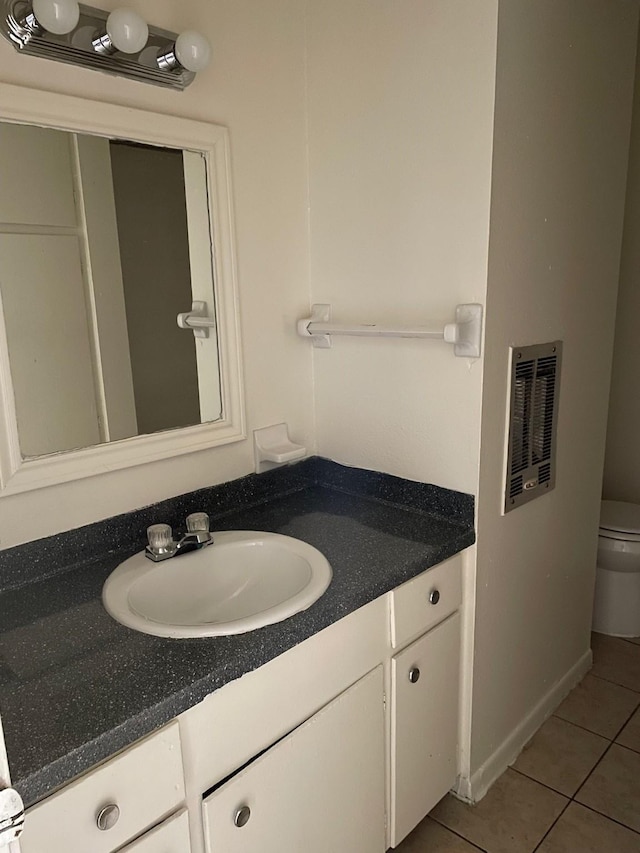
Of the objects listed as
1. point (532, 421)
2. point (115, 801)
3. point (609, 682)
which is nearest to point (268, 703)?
point (115, 801)

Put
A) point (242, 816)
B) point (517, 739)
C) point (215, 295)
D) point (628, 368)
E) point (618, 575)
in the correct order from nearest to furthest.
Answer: point (242, 816)
point (215, 295)
point (517, 739)
point (618, 575)
point (628, 368)

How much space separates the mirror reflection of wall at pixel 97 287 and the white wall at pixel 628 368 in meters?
1.83

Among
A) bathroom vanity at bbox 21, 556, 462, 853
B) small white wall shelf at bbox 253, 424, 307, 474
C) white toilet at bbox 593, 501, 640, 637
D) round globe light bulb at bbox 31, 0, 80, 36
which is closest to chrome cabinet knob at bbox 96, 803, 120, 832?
bathroom vanity at bbox 21, 556, 462, 853

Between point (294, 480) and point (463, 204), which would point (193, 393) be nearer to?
point (294, 480)

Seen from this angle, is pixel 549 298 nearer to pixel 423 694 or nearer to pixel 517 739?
pixel 423 694

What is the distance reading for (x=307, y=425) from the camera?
1.84m

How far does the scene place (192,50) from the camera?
4.25 ft

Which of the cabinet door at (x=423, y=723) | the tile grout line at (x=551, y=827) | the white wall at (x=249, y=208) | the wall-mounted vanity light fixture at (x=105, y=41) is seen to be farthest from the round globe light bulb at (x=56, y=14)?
the tile grout line at (x=551, y=827)

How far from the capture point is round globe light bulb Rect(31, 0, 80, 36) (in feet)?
3.57

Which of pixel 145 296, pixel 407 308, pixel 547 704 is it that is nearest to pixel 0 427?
pixel 145 296

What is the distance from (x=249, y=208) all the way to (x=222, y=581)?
887 millimetres

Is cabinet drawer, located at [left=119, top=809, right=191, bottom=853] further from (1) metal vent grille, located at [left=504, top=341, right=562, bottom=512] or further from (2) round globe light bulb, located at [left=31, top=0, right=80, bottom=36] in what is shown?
(2) round globe light bulb, located at [left=31, top=0, right=80, bottom=36]

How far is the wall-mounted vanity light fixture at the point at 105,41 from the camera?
111 cm

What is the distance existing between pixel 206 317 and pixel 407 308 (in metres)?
0.48
